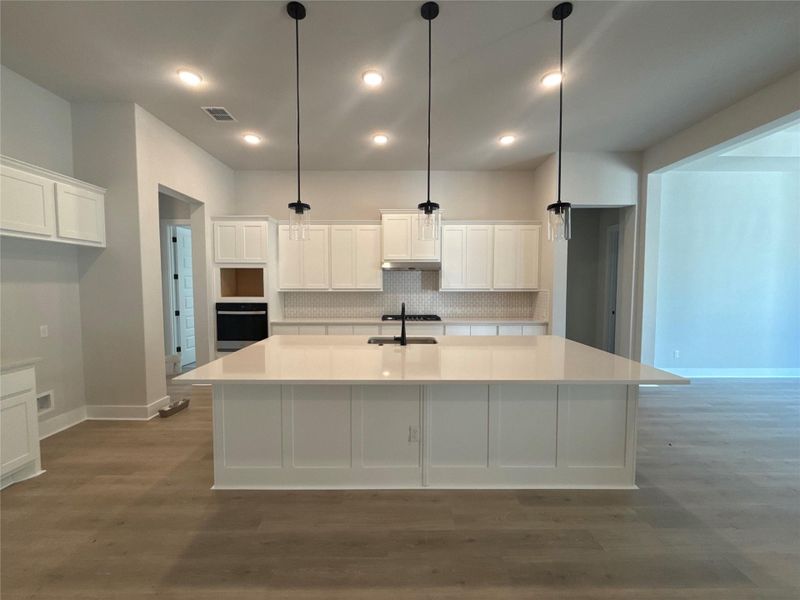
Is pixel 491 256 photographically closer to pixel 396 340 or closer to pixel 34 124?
pixel 396 340

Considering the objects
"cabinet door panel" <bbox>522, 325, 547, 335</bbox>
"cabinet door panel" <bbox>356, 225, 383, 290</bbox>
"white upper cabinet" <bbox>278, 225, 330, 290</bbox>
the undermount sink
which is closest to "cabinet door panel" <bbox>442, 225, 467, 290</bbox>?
"cabinet door panel" <bbox>356, 225, 383, 290</bbox>

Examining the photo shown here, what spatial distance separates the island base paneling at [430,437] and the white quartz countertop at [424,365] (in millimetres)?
186

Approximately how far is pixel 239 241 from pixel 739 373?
24.1 ft

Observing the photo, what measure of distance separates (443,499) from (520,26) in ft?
10.2

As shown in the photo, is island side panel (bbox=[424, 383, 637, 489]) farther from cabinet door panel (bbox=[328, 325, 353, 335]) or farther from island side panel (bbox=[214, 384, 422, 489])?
cabinet door panel (bbox=[328, 325, 353, 335])

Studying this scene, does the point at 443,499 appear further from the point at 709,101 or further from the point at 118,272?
the point at 709,101

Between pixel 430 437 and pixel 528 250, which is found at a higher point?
pixel 528 250

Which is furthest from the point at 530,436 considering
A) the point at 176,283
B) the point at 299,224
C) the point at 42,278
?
the point at 176,283

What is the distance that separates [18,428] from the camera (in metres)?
2.35

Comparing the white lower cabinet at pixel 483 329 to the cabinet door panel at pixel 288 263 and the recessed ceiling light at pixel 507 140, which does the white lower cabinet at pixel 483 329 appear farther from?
the cabinet door panel at pixel 288 263

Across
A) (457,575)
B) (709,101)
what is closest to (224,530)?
(457,575)

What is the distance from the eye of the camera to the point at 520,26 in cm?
227

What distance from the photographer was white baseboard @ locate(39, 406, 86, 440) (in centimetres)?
311

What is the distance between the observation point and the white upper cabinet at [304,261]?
5.05 meters
